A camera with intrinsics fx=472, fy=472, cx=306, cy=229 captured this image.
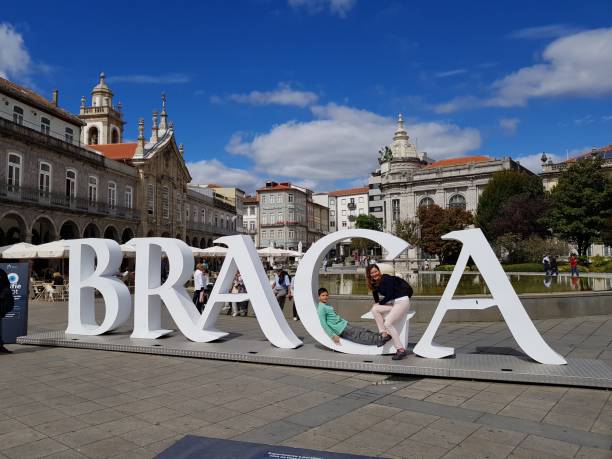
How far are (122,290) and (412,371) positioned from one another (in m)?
6.14

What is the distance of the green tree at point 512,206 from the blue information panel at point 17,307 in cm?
4156

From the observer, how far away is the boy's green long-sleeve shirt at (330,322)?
802 cm

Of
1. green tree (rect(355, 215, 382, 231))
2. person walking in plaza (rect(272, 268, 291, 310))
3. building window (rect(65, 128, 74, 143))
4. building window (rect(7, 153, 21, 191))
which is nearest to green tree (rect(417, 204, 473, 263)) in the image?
building window (rect(65, 128, 74, 143))

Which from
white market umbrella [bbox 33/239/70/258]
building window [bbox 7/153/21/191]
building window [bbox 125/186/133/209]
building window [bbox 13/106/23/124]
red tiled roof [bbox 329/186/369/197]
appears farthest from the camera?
red tiled roof [bbox 329/186/369/197]

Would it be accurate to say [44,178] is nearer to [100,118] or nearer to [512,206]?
[100,118]

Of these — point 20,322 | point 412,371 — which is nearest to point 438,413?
point 412,371

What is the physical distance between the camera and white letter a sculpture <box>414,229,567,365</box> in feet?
22.5

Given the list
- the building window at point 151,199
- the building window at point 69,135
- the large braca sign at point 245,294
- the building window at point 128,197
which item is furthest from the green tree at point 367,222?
the large braca sign at point 245,294

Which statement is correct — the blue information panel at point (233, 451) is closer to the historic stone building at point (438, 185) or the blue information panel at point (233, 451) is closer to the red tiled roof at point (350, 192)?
the historic stone building at point (438, 185)

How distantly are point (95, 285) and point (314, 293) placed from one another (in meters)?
4.69

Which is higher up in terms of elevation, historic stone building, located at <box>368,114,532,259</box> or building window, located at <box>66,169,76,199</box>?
historic stone building, located at <box>368,114,532,259</box>

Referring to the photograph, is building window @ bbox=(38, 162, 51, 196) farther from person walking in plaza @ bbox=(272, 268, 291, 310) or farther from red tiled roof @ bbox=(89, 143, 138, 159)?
person walking in plaza @ bbox=(272, 268, 291, 310)

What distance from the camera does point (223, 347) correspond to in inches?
337

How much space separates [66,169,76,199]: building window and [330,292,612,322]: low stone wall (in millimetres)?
27118
